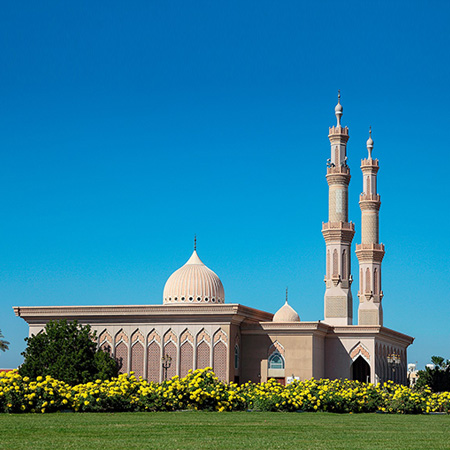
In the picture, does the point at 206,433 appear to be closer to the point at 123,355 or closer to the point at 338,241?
the point at 123,355

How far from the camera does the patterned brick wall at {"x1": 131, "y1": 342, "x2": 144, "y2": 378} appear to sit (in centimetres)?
4112

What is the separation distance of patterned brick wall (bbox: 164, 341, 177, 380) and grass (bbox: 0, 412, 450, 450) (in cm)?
2200

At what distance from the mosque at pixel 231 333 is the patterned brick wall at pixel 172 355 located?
0.05 metres

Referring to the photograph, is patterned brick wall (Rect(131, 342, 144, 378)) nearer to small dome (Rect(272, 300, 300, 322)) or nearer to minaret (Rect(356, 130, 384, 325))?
small dome (Rect(272, 300, 300, 322))

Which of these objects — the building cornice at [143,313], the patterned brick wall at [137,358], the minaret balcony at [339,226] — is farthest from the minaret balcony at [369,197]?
the patterned brick wall at [137,358]

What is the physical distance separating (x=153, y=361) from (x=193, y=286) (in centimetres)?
480

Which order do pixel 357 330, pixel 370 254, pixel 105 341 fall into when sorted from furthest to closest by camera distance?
pixel 370 254, pixel 357 330, pixel 105 341

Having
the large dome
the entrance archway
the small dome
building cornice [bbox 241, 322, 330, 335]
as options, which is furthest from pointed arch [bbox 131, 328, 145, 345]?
the entrance archway

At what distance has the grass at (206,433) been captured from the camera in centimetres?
1185

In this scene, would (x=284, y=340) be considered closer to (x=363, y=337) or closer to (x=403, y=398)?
(x=363, y=337)

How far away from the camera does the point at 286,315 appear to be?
45.1 m

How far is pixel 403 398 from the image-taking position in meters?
24.7

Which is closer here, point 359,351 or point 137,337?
point 137,337

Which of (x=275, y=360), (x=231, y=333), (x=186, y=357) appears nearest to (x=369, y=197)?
(x=275, y=360)
